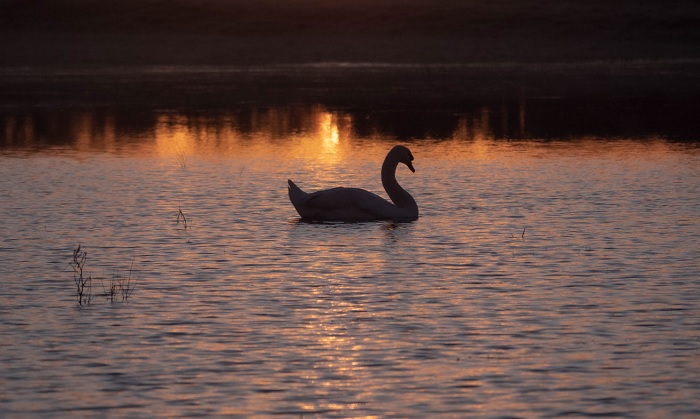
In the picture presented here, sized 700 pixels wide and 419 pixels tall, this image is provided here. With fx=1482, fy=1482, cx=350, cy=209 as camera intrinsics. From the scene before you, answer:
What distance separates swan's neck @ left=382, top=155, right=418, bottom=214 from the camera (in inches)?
773

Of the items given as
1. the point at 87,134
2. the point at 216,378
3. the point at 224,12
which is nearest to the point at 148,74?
the point at 224,12

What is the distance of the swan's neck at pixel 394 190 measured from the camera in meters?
19.6

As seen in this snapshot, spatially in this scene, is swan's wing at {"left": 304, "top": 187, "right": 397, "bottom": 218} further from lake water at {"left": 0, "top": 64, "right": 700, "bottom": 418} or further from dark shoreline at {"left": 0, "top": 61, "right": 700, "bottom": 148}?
dark shoreline at {"left": 0, "top": 61, "right": 700, "bottom": 148}

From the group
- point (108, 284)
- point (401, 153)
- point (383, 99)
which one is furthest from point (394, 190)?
point (383, 99)

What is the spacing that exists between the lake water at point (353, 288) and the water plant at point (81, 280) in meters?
0.09

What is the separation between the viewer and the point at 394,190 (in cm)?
2003

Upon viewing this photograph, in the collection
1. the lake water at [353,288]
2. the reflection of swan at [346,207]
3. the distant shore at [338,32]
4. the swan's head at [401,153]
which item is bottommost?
the lake water at [353,288]

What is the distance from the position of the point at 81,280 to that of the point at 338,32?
86.3 metres

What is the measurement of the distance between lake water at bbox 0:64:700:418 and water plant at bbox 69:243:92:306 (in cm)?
9

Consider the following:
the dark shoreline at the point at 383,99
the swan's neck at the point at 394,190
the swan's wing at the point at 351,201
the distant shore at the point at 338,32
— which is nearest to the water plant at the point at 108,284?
the swan's wing at the point at 351,201

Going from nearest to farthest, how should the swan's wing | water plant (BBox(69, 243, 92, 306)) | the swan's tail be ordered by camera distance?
water plant (BBox(69, 243, 92, 306))
the swan's wing
the swan's tail

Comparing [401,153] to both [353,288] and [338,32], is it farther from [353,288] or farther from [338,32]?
[338,32]

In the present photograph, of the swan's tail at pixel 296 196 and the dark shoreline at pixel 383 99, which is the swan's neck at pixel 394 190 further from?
the dark shoreline at pixel 383 99

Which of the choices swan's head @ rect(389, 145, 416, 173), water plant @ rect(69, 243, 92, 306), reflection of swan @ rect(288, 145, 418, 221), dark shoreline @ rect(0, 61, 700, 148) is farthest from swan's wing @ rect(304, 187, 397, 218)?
dark shoreline @ rect(0, 61, 700, 148)
